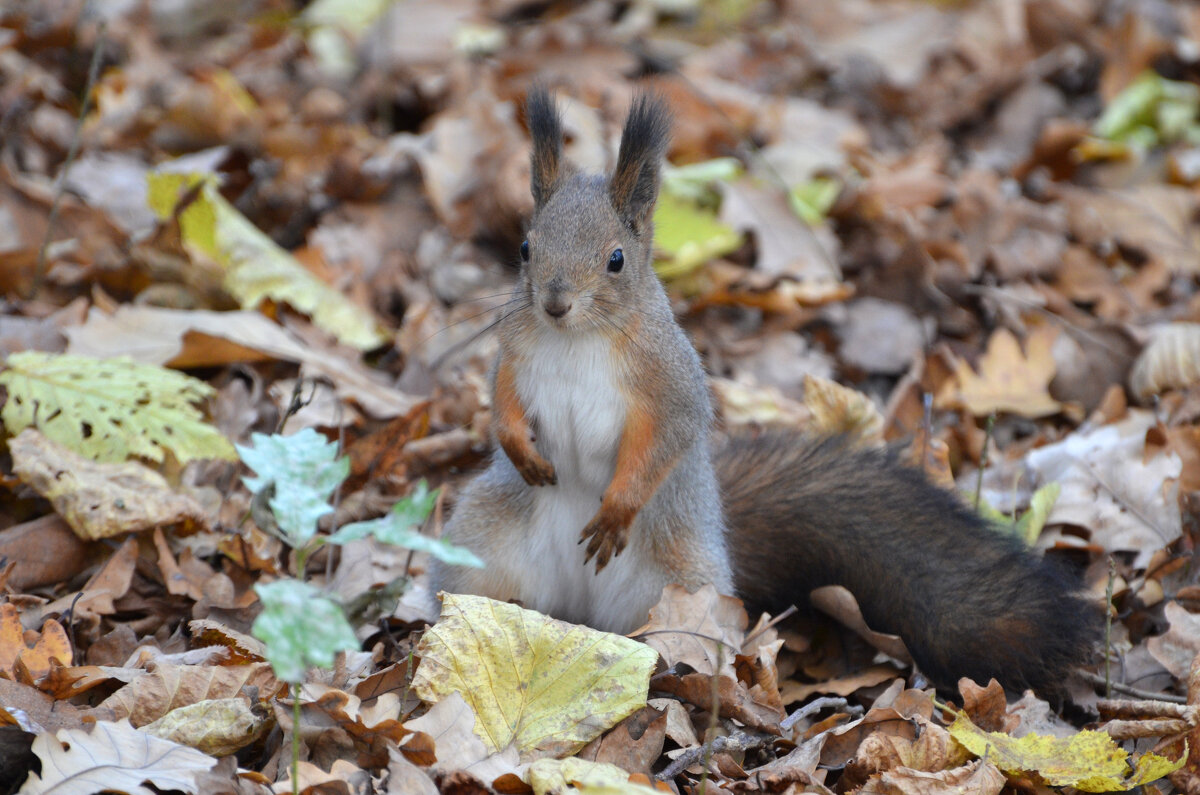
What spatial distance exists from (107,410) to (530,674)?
1.42m

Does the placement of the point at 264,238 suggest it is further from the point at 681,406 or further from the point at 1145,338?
the point at 1145,338

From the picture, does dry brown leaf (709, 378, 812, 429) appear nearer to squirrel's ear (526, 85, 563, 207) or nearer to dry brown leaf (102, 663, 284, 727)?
squirrel's ear (526, 85, 563, 207)

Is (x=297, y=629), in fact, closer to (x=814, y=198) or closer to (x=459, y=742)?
(x=459, y=742)

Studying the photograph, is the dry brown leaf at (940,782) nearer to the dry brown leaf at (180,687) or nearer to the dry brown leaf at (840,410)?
the dry brown leaf at (180,687)

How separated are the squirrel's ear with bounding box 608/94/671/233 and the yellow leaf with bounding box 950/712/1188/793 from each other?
140 centimetres

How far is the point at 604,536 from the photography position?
9.17ft

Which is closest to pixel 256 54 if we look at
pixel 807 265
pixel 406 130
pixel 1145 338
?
pixel 406 130

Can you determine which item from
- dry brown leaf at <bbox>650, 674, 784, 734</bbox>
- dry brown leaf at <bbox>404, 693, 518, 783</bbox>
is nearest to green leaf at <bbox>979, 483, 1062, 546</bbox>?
dry brown leaf at <bbox>650, 674, 784, 734</bbox>

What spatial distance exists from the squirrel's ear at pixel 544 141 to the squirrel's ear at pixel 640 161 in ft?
0.51

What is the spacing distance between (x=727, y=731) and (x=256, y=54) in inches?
198

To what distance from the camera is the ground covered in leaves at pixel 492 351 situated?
2.31 meters

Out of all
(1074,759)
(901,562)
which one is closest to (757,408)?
(901,562)

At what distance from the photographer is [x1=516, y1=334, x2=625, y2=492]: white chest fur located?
277cm

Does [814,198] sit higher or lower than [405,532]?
lower
